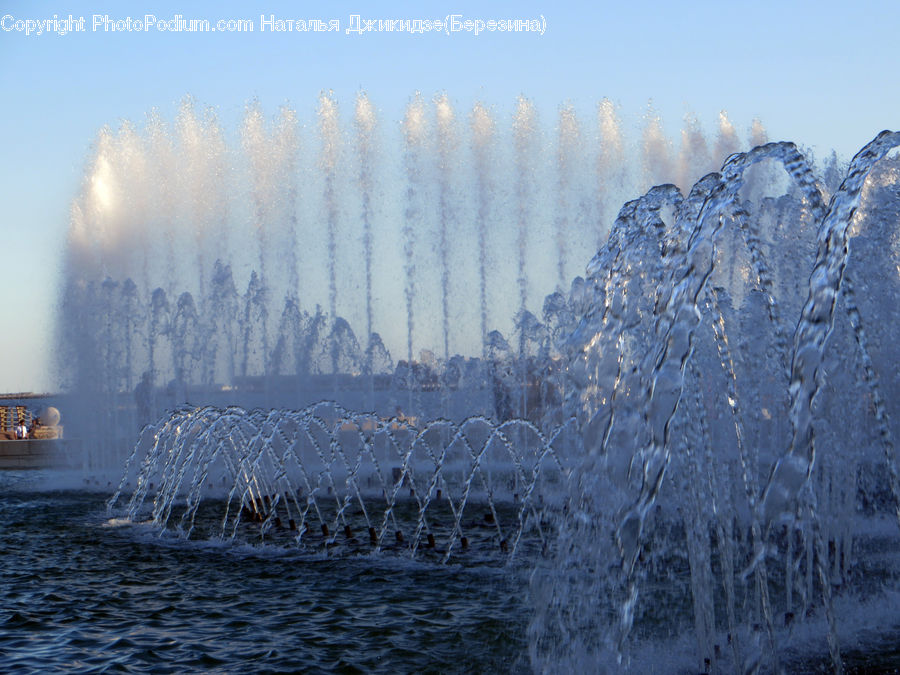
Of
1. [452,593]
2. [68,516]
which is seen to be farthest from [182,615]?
[68,516]

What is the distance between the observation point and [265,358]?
34.0 meters

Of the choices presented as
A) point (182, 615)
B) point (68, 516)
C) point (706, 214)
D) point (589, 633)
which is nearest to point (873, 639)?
point (589, 633)

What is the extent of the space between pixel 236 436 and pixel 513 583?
49.5 ft

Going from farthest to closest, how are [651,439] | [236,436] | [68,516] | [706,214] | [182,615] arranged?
[236,436] → [68,516] → [182,615] → [706,214] → [651,439]

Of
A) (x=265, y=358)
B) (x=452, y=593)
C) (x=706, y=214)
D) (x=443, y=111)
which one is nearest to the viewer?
(x=706, y=214)

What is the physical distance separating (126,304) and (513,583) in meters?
27.7

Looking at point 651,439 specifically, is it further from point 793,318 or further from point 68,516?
point 68,516

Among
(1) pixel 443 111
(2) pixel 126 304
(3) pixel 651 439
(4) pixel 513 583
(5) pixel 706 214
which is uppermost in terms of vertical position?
(1) pixel 443 111

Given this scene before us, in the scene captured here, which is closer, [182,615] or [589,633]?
[589,633]

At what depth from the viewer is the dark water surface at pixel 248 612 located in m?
7.89

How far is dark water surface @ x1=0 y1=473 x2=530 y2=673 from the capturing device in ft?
25.9

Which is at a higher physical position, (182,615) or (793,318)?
(793,318)

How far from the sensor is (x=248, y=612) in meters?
Result: 9.64

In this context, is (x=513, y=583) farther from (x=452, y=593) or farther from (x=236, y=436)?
(x=236, y=436)
